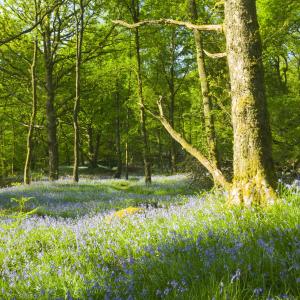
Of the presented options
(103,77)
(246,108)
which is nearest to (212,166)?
(246,108)

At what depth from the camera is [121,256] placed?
156 inches

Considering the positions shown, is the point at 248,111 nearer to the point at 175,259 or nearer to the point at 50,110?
the point at 175,259

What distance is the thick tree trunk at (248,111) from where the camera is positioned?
4.71 m

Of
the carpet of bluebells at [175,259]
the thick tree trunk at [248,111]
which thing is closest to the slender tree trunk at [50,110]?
the carpet of bluebells at [175,259]

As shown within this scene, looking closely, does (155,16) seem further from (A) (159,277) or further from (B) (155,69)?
(A) (159,277)

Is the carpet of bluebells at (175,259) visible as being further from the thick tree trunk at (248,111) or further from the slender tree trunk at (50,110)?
the slender tree trunk at (50,110)

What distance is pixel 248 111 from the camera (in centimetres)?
474

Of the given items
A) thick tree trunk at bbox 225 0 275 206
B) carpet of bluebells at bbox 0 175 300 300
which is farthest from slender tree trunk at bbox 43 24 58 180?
thick tree trunk at bbox 225 0 275 206

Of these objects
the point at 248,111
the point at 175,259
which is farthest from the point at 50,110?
the point at 175,259

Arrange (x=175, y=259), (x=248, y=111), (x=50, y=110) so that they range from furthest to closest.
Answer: (x=50, y=110) < (x=248, y=111) < (x=175, y=259)

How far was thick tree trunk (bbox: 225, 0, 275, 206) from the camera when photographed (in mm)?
4711

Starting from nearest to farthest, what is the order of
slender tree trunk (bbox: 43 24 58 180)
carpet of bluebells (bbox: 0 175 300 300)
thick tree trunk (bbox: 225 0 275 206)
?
carpet of bluebells (bbox: 0 175 300 300) < thick tree trunk (bbox: 225 0 275 206) < slender tree trunk (bbox: 43 24 58 180)

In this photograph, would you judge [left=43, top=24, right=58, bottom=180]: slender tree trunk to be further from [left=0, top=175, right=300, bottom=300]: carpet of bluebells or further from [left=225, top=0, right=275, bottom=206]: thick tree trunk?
[left=225, top=0, right=275, bottom=206]: thick tree trunk

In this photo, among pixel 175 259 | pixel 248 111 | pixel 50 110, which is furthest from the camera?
pixel 50 110
